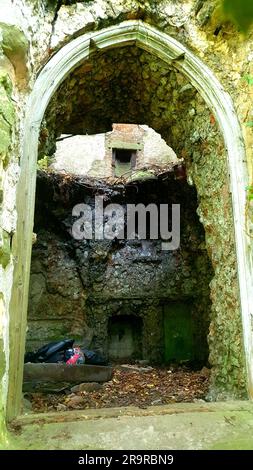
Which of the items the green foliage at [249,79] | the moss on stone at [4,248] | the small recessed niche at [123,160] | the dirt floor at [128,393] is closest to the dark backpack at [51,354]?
the dirt floor at [128,393]

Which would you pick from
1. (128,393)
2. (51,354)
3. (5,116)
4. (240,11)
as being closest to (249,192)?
(5,116)

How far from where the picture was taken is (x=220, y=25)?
2934 mm

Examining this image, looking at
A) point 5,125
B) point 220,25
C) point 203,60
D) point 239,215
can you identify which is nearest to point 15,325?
point 5,125

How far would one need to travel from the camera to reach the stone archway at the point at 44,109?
222 cm

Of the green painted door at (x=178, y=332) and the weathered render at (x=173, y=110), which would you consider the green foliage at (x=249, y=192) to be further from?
the green painted door at (x=178, y=332)

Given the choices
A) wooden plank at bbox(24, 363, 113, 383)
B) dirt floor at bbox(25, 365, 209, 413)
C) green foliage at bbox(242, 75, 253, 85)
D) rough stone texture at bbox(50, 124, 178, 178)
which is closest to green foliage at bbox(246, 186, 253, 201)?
green foliage at bbox(242, 75, 253, 85)

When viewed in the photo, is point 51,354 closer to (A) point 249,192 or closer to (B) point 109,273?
(B) point 109,273

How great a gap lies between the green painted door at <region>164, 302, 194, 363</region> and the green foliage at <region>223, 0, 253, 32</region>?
248 inches

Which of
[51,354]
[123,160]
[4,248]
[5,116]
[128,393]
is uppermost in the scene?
[123,160]

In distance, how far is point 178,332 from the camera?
6.54m

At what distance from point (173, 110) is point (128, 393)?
9.32 feet

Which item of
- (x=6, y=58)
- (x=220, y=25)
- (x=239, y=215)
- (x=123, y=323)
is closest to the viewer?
(x=6, y=58)

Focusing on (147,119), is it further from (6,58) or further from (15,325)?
(15,325)
